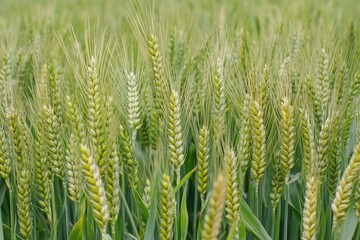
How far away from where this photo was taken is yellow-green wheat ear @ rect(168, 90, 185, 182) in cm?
194

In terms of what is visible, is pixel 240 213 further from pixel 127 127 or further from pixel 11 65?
pixel 11 65

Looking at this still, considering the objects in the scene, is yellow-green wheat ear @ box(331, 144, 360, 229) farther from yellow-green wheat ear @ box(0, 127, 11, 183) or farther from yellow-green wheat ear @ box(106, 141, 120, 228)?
yellow-green wheat ear @ box(0, 127, 11, 183)

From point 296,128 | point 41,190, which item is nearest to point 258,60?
point 296,128

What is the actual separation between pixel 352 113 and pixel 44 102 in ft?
3.21

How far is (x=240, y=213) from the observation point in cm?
199

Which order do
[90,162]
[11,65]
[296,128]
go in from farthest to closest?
[11,65]
[296,128]
[90,162]

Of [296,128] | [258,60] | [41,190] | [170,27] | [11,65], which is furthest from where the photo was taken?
[170,27]

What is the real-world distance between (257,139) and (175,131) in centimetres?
23

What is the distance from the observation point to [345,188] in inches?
67.9

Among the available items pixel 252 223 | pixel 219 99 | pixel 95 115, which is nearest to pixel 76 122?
pixel 95 115

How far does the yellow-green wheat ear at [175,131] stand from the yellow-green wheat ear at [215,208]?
19.1 inches

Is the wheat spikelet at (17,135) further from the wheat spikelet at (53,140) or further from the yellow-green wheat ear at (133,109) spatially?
the yellow-green wheat ear at (133,109)

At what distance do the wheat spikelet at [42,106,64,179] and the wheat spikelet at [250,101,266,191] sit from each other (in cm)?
55

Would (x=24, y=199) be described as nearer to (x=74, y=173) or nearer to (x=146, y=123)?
(x=74, y=173)
